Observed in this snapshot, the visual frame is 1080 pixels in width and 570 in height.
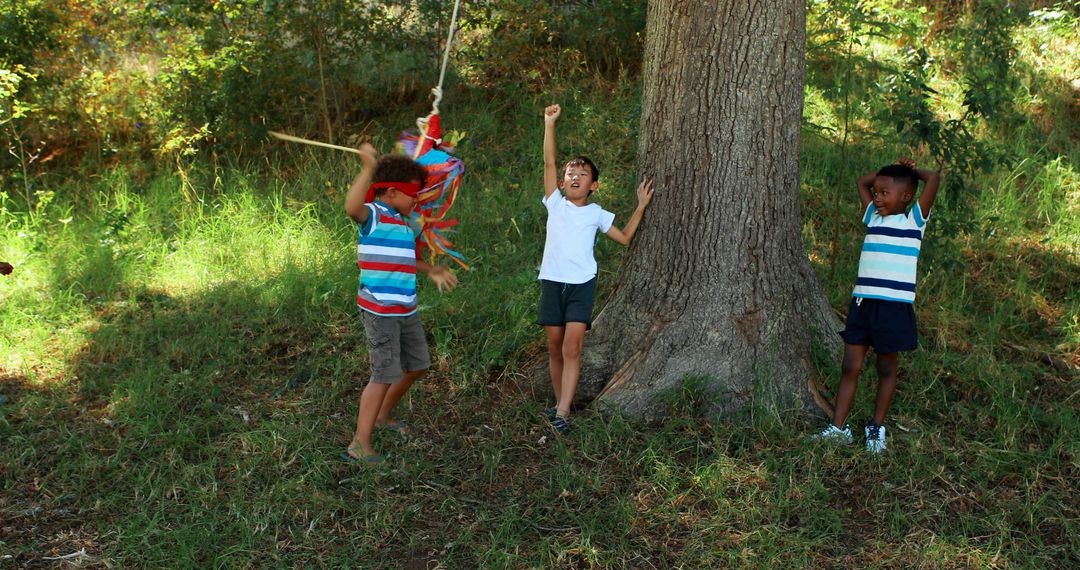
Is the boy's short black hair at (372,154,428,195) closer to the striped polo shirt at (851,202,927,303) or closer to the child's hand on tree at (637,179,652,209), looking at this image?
the child's hand on tree at (637,179,652,209)

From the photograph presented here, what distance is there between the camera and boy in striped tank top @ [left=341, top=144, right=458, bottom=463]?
4234 millimetres

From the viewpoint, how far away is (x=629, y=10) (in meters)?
8.23

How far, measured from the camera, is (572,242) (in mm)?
4570

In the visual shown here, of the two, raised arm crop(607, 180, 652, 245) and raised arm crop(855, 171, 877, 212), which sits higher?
raised arm crop(855, 171, 877, 212)

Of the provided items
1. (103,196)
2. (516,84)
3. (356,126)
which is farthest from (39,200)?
(516,84)

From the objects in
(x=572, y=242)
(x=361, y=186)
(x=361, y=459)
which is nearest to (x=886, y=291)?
(x=572, y=242)

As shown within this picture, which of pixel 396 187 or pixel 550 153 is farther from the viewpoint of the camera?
pixel 550 153

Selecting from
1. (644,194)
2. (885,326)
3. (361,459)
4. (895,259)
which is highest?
(644,194)

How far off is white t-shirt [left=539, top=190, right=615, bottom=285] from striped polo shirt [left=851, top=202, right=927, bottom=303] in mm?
1295

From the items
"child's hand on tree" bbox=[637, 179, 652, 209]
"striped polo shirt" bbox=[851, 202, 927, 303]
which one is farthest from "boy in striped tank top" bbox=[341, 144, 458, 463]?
"striped polo shirt" bbox=[851, 202, 927, 303]

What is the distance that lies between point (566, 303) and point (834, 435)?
1449 millimetres

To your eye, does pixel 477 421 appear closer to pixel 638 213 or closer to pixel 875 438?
pixel 638 213

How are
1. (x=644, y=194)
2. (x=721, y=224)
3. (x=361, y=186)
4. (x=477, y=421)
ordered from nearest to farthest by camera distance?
(x=361, y=186) < (x=721, y=224) < (x=644, y=194) < (x=477, y=421)

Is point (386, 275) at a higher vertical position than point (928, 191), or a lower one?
lower
